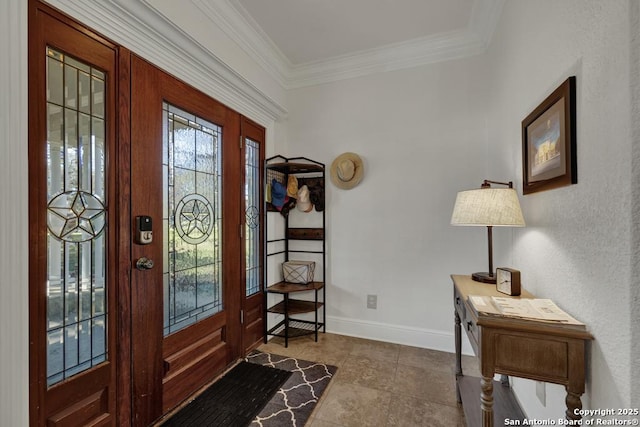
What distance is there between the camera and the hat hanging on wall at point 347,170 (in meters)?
2.77

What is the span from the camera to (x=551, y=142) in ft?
4.14

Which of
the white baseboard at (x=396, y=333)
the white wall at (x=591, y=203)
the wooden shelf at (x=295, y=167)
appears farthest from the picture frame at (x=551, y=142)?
the wooden shelf at (x=295, y=167)

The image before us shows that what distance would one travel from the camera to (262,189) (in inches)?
110

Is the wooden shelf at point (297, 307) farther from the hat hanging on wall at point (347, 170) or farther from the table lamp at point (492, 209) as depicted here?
the table lamp at point (492, 209)

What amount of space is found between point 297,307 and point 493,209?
2024mm

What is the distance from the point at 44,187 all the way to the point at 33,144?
0.58 feet

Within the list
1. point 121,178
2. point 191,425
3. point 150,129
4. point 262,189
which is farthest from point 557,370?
point 262,189

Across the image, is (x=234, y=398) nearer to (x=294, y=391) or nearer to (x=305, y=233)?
(x=294, y=391)

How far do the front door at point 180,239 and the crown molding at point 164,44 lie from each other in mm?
83

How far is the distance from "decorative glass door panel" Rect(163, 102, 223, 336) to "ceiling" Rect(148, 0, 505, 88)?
697 millimetres

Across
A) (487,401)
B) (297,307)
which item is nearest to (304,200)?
(297,307)

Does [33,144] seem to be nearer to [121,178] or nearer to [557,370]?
[121,178]

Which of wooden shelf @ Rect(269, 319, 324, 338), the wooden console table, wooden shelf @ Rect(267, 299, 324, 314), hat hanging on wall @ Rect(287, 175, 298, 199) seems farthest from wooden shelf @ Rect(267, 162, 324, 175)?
the wooden console table

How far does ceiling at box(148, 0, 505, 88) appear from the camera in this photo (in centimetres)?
213
